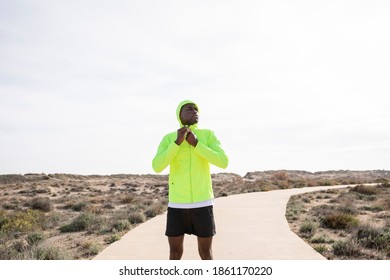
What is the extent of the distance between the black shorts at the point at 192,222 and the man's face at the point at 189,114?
860mm

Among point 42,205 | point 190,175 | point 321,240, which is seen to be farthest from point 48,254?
point 42,205

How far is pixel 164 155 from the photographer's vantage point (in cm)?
375

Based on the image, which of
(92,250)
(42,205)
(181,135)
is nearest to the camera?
(181,135)

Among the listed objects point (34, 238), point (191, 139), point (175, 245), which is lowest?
point (34, 238)

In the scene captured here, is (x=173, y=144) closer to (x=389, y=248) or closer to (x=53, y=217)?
(x=389, y=248)

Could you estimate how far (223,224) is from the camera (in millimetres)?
11539

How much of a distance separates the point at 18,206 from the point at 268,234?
18081mm

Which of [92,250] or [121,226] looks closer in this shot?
[92,250]

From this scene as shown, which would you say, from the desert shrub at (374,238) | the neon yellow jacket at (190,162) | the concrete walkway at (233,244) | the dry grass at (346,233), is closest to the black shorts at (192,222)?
the neon yellow jacket at (190,162)

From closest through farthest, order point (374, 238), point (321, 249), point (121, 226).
→ point (321, 249) → point (374, 238) → point (121, 226)

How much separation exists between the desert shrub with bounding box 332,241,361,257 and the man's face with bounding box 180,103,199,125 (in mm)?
5263

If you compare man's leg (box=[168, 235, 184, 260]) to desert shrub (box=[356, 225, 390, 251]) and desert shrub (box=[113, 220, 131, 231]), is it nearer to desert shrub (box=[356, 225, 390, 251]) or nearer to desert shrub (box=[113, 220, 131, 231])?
desert shrub (box=[356, 225, 390, 251])

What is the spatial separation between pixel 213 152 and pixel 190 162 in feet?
0.90

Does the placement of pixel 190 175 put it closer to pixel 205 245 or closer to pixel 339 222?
pixel 205 245
